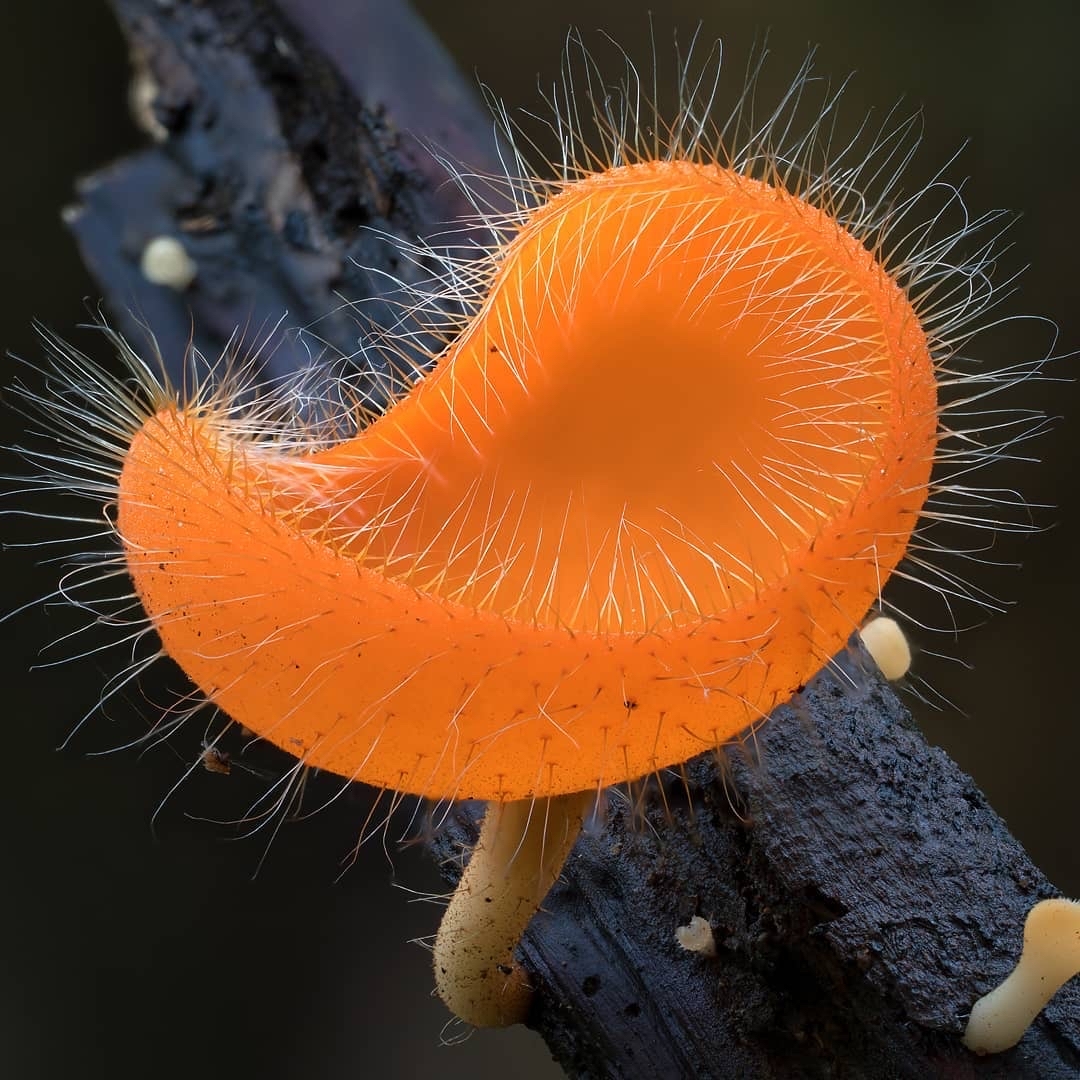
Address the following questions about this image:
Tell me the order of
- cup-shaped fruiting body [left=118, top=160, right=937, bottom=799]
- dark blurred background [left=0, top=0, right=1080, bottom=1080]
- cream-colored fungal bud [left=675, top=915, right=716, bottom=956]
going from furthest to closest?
dark blurred background [left=0, top=0, right=1080, bottom=1080] < cream-colored fungal bud [left=675, top=915, right=716, bottom=956] < cup-shaped fruiting body [left=118, top=160, right=937, bottom=799]

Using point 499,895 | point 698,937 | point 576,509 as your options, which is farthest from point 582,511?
point 698,937

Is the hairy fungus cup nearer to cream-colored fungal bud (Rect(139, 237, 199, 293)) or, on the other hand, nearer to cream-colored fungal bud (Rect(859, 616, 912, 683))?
cream-colored fungal bud (Rect(859, 616, 912, 683))

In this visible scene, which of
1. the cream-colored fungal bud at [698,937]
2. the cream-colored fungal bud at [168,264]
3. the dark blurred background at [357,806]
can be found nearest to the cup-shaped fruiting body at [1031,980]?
the cream-colored fungal bud at [698,937]

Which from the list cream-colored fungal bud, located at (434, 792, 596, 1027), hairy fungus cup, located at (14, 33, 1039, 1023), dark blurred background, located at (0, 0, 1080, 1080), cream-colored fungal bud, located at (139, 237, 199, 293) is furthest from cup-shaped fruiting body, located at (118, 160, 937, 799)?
dark blurred background, located at (0, 0, 1080, 1080)

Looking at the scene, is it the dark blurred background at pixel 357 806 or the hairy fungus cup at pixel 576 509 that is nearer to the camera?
the hairy fungus cup at pixel 576 509

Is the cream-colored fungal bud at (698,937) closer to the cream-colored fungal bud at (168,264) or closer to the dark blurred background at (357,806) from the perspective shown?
the dark blurred background at (357,806)

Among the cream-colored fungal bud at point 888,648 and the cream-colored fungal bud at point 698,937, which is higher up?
the cream-colored fungal bud at point 888,648

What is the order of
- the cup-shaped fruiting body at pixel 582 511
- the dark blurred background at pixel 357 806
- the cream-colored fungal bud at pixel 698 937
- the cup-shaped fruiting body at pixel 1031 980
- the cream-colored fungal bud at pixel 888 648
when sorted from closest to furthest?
the cup-shaped fruiting body at pixel 582 511 < the cup-shaped fruiting body at pixel 1031 980 < the cream-colored fungal bud at pixel 698 937 < the cream-colored fungal bud at pixel 888 648 < the dark blurred background at pixel 357 806
